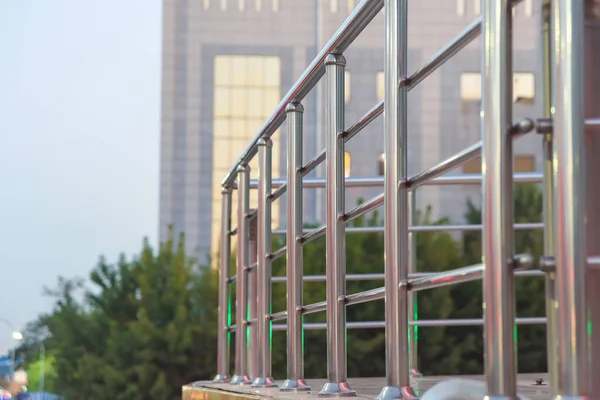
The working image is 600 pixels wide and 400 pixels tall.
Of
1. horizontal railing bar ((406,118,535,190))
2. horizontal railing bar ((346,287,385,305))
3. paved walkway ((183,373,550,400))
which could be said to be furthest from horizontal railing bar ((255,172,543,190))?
horizontal railing bar ((406,118,535,190))

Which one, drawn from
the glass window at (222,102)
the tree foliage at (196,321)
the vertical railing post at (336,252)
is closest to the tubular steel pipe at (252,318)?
the vertical railing post at (336,252)

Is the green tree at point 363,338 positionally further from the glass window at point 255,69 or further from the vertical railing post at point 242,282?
the glass window at point 255,69

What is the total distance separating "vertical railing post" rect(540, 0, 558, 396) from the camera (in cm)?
158

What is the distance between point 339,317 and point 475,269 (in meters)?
1.10

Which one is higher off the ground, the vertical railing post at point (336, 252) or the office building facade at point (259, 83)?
the office building facade at point (259, 83)

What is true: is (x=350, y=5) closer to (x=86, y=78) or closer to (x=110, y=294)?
(x=110, y=294)

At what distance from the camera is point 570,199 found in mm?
1562

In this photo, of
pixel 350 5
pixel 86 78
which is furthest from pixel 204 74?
pixel 86 78

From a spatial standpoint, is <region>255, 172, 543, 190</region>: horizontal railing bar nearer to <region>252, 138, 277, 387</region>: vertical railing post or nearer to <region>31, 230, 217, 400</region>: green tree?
<region>252, 138, 277, 387</region>: vertical railing post

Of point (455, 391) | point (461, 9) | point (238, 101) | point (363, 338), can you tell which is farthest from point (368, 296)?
point (461, 9)

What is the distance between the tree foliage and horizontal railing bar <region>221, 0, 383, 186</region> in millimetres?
17260

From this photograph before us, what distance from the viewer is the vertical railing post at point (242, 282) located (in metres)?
4.63

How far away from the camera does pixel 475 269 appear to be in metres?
1.84

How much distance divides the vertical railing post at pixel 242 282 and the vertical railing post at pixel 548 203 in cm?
298
